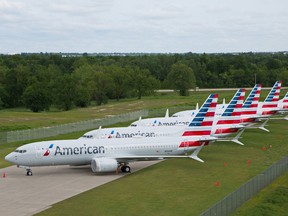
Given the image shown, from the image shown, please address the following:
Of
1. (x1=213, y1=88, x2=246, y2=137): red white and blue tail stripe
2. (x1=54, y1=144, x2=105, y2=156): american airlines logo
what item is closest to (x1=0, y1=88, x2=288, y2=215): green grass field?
(x1=213, y1=88, x2=246, y2=137): red white and blue tail stripe

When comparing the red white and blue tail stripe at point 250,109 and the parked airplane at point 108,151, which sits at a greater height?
the red white and blue tail stripe at point 250,109

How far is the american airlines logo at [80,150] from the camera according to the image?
186 feet

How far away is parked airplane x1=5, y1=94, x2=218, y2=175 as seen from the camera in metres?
56.2

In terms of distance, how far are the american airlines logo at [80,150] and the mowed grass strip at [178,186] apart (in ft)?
14.4

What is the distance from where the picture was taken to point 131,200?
45.8 meters

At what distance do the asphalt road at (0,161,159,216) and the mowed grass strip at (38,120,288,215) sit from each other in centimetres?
158

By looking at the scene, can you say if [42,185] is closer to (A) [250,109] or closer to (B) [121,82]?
(A) [250,109]

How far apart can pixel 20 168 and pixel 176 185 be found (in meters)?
19.9

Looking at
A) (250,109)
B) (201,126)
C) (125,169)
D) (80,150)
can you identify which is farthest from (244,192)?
(250,109)

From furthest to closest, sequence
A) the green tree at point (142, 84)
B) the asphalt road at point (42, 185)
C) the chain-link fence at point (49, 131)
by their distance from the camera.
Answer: the green tree at point (142, 84), the chain-link fence at point (49, 131), the asphalt road at point (42, 185)

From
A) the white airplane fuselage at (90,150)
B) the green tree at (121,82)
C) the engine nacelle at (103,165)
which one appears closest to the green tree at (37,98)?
the green tree at (121,82)

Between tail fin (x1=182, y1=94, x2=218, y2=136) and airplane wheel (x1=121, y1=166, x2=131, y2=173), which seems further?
tail fin (x1=182, y1=94, x2=218, y2=136)

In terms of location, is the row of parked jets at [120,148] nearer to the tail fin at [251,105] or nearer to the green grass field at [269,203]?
the green grass field at [269,203]

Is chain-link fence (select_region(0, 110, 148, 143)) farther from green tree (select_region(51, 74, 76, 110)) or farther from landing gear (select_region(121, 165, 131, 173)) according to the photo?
green tree (select_region(51, 74, 76, 110))
